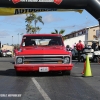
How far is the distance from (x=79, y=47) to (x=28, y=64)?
1402 centimetres

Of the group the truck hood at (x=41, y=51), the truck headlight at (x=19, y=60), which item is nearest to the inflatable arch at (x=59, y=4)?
the truck hood at (x=41, y=51)

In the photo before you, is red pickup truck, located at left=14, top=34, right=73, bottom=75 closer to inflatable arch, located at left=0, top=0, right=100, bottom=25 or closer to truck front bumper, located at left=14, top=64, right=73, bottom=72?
truck front bumper, located at left=14, top=64, right=73, bottom=72

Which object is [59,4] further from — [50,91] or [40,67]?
[50,91]

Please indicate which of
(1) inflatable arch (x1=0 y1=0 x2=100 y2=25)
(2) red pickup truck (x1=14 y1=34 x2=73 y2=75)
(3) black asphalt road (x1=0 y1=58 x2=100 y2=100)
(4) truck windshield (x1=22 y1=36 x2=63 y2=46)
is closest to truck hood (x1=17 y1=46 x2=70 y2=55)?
(2) red pickup truck (x1=14 y1=34 x2=73 y2=75)

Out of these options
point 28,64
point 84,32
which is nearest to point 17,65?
point 28,64

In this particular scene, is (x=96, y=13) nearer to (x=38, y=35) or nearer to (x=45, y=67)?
(x=38, y=35)

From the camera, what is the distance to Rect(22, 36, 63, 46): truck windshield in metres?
13.4

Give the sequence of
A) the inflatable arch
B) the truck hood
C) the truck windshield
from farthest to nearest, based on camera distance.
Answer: the inflatable arch
the truck windshield
the truck hood

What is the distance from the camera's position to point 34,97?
305 inches

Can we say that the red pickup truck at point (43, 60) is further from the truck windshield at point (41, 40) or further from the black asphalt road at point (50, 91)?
the black asphalt road at point (50, 91)

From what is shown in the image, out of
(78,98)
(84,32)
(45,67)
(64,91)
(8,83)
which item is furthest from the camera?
(84,32)

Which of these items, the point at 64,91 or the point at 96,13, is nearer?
the point at 64,91

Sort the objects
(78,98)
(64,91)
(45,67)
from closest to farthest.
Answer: (78,98)
(64,91)
(45,67)

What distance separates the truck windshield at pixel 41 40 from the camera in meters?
13.4
